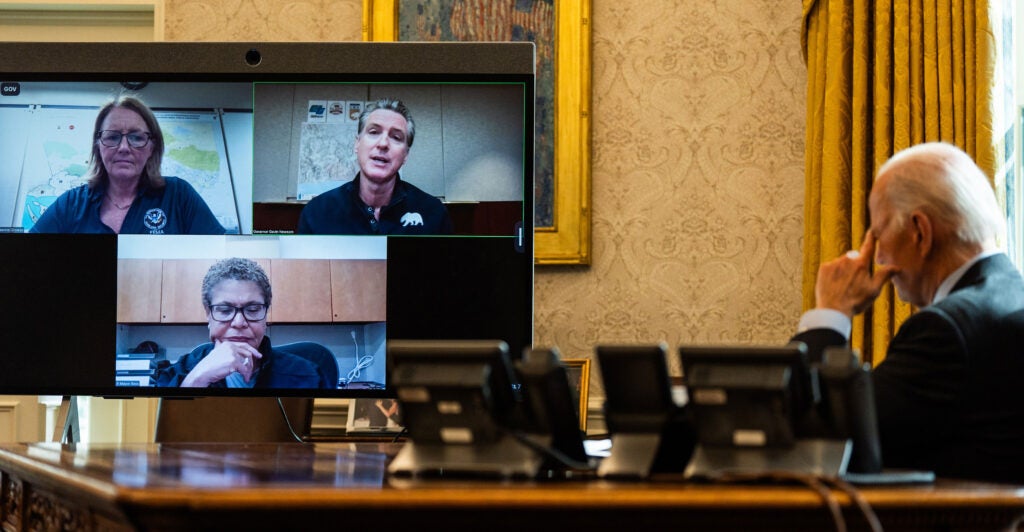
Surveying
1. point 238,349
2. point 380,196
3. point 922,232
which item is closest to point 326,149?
point 380,196

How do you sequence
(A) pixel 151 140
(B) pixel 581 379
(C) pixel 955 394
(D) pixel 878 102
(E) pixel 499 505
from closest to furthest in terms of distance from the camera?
(E) pixel 499 505, (C) pixel 955 394, (A) pixel 151 140, (D) pixel 878 102, (B) pixel 581 379

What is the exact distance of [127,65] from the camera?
345cm

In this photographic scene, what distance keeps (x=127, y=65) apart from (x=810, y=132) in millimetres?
2179

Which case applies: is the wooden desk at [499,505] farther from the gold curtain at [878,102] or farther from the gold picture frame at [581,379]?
the gold picture frame at [581,379]

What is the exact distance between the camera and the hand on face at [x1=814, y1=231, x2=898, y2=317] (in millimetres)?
2457

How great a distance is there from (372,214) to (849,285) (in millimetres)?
1377

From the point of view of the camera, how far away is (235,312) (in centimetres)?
333

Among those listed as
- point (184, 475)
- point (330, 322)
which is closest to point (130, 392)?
point (330, 322)

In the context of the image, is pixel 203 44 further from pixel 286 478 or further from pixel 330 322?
pixel 286 478

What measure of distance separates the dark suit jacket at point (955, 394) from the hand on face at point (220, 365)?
1671 mm

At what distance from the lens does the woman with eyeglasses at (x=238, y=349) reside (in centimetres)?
331

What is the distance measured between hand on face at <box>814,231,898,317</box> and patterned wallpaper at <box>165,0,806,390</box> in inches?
70.3

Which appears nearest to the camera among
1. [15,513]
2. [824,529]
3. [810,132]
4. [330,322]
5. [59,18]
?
[824,529]

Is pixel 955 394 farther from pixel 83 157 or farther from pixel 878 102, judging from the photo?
pixel 83 157
